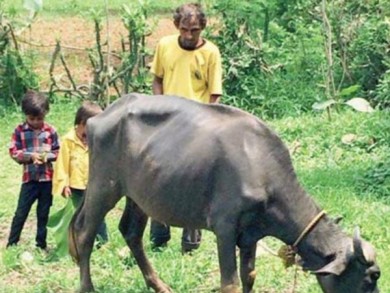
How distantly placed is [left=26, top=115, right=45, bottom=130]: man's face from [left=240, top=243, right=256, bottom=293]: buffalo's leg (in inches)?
87.6

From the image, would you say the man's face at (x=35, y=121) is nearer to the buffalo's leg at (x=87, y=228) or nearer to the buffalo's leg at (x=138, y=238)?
the buffalo's leg at (x=87, y=228)

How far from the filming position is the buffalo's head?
543 centimetres

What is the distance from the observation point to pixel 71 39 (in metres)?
17.4

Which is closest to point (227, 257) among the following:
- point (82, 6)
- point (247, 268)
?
point (247, 268)

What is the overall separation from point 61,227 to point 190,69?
1.54 metres

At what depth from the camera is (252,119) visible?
598 centimetres

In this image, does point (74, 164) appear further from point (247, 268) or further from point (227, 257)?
point (227, 257)

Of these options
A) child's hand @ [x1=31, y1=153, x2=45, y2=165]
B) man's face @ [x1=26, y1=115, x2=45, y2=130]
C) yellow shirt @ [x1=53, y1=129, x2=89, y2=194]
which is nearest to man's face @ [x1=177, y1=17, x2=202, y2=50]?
yellow shirt @ [x1=53, y1=129, x2=89, y2=194]

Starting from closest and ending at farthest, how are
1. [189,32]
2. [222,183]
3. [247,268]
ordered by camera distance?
[222,183] < [247,268] < [189,32]

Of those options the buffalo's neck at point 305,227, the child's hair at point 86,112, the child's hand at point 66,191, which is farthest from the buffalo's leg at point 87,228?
the buffalo's neck at point 305,227

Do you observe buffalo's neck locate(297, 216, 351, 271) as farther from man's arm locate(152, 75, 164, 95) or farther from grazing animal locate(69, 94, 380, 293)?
man's arm locate(152, 75, 164, 95)

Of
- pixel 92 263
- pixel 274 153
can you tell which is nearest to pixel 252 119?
pixel 274 153

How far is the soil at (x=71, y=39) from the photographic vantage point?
15125mm

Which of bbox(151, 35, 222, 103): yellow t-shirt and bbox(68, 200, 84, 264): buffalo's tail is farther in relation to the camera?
bbox(151, 35, 222, 103): yellow t-shirt
